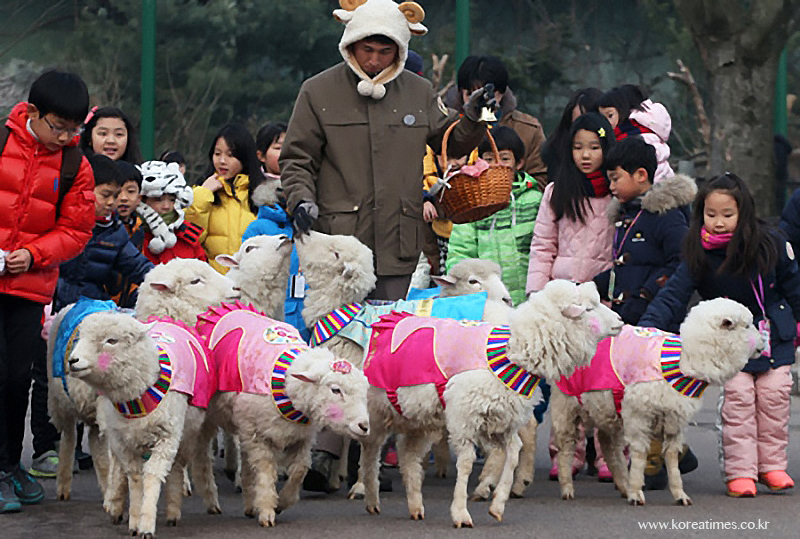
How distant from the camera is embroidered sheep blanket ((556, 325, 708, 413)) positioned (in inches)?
298

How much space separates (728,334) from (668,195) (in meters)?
1.33

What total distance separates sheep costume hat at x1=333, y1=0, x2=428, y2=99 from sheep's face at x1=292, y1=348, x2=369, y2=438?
1.96m

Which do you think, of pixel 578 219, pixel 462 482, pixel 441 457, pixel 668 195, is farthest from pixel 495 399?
pixel 578 219

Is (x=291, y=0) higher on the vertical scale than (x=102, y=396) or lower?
higher

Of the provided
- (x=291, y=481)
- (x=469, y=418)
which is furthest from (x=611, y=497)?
(x=291, y=481)

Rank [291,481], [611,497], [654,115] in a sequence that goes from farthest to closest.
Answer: [654,115]
[611,497]
[291,481]

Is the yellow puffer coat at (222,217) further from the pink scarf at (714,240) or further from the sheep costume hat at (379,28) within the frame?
the pink scarf at (714,240)

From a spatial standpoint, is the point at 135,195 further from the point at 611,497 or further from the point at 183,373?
the point at 611,497

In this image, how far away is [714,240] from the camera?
8.20 m

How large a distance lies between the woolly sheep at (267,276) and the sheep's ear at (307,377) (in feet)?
4.85

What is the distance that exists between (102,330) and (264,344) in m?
0.84

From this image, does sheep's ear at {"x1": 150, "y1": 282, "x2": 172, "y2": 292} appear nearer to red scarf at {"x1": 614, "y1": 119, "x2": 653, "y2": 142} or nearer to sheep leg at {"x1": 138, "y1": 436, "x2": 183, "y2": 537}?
sheep leg at {"x1": 138, "y1": 436, "x2": 183, "y2": 537}

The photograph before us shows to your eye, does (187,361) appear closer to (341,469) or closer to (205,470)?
(205,470)

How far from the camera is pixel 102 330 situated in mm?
6539
